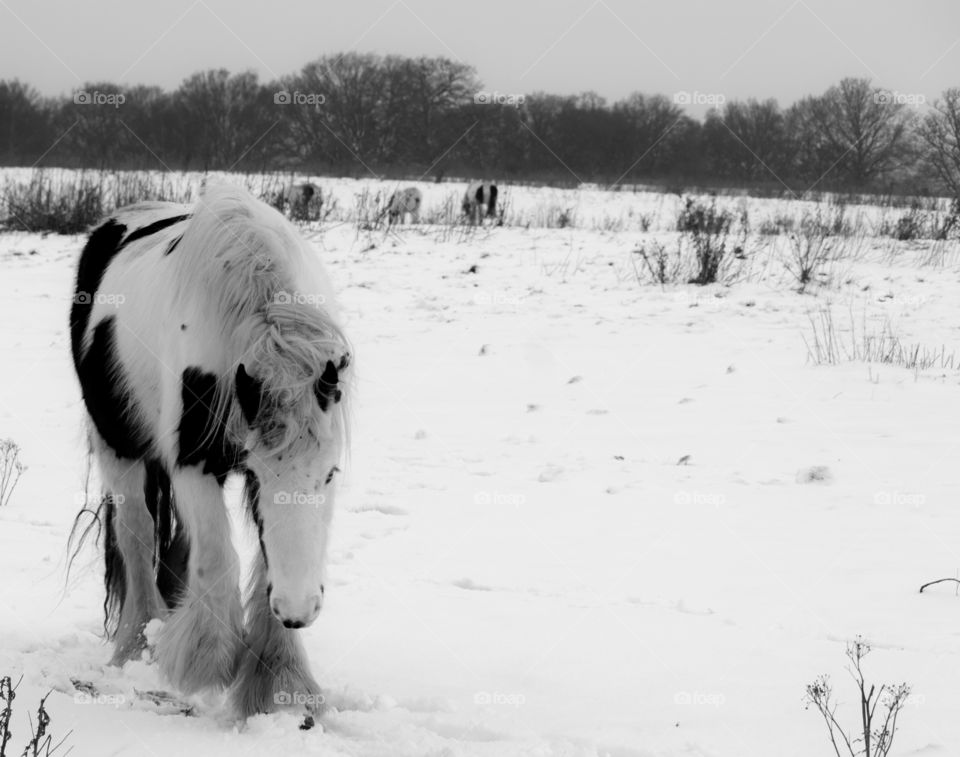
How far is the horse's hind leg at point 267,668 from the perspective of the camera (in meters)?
2.95

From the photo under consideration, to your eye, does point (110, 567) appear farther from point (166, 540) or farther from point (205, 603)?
point (205, 603)

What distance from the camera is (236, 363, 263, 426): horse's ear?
8.13 ft

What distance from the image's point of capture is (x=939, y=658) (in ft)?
10.4

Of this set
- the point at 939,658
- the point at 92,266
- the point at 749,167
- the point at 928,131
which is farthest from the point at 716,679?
the point at 749,167

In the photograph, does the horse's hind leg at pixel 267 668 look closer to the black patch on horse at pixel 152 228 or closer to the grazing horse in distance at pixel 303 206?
the black patch on horse at pixel 152 228

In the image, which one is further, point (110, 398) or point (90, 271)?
point (90, 271)

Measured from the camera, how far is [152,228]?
151 inches

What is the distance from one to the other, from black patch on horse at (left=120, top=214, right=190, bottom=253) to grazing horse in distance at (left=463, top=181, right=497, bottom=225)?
1478 cm

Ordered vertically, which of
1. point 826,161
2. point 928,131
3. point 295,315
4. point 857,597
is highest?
point 826,161

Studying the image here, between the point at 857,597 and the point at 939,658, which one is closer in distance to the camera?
the point at 939,658

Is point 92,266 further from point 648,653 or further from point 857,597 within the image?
point 857,597

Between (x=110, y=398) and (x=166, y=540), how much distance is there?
0.68m

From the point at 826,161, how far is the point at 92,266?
38261 mm

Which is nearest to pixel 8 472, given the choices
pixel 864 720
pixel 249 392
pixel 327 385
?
pixel 249 392
